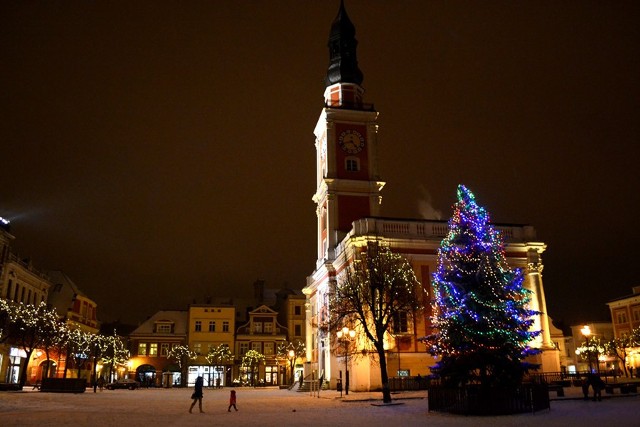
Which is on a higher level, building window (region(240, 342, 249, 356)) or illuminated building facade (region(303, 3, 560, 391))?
illuminated building facade (region(303, 3, 560, 391))

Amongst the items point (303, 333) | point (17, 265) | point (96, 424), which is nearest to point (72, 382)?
point (17, 265)

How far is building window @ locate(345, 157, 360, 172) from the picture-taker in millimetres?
53250

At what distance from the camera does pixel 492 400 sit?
805 inches

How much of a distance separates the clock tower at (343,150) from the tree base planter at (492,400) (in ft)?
94.3

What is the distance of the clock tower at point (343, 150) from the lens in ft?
169

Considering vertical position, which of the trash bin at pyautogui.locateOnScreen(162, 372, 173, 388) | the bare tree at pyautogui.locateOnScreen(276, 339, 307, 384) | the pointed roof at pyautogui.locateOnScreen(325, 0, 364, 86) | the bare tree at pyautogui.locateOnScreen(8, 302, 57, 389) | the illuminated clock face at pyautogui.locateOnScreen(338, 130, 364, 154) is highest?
the pointed roof at pyautogui.locateOnScreen(325, 0, 364, 86)

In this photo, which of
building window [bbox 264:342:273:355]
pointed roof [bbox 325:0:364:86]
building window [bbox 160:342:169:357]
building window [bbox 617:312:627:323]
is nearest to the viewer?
pointed roof [bbox 325:0:364:86]

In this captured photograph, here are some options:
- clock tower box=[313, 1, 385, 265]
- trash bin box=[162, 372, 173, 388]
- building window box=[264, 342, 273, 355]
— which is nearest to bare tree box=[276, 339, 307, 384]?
building window box=[264, 342, 273, 355]

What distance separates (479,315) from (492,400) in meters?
3.07

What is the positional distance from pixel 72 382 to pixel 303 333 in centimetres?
3987

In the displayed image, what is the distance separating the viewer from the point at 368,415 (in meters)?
21.4

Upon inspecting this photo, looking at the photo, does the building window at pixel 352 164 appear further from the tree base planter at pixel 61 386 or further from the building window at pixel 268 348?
the building window at pixel 268 348

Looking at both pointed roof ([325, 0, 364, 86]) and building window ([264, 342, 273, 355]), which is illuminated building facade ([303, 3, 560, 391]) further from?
building window ([264, 342, 273, 355])

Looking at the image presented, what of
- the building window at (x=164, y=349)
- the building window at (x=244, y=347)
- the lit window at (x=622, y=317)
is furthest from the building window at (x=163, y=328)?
the lit window at (x=622, y=317)
